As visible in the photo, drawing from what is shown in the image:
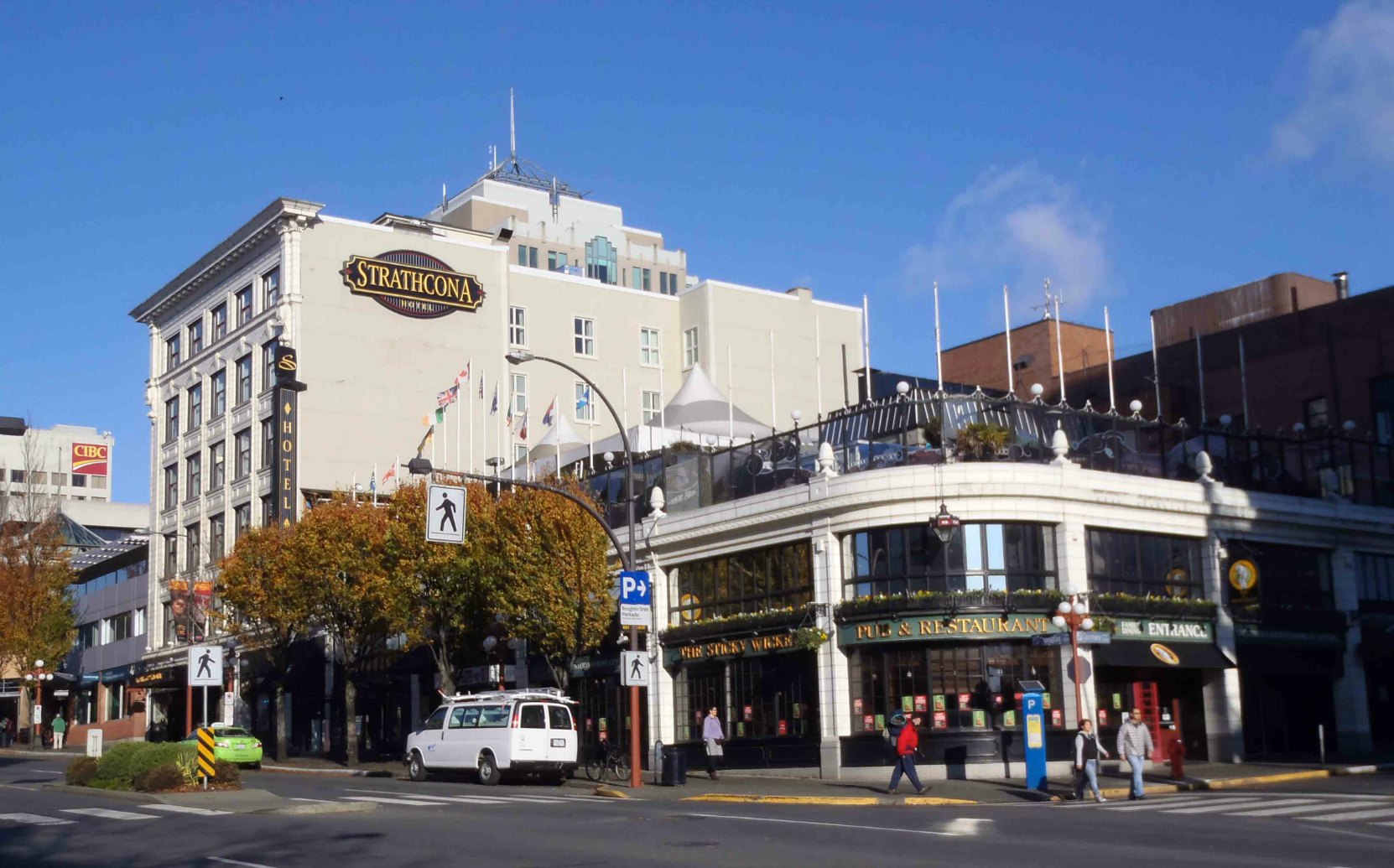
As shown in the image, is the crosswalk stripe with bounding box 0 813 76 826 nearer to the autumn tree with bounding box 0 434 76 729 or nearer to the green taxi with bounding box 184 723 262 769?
the green taxi with bounding box 184 723 262 769

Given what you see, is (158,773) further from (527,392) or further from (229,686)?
(527,392)

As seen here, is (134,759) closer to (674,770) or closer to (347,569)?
(674,770)

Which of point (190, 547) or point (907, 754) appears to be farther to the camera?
point (190, 547)

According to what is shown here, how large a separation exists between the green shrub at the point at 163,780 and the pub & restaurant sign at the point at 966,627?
53.3 ft

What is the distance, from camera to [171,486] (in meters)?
78.2

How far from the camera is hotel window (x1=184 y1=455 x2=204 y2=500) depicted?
74625 millimetres

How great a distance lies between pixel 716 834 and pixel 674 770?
13.8 meters

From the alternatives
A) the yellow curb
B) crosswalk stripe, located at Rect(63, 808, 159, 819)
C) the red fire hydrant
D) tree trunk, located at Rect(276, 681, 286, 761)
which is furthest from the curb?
the red fire hydrant

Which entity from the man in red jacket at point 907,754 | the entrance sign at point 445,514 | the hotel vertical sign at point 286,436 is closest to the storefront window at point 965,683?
the man in red jacket at point 907,754

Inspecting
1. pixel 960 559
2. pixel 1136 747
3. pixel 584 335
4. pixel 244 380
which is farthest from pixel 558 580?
pixel 584 335

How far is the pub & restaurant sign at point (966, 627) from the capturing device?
35.3m

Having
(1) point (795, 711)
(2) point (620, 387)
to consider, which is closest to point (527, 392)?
(2) point (620, 387)

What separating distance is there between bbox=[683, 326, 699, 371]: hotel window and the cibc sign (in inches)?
4134

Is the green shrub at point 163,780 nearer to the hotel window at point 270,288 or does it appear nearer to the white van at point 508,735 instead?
the white van at point 508,735
